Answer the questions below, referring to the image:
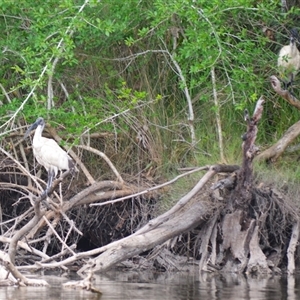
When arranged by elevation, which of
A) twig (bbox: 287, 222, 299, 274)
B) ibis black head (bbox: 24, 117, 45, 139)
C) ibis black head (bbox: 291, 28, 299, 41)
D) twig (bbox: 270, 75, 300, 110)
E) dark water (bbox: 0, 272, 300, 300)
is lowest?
dark water (bbox: 0, 272, 300, 300)

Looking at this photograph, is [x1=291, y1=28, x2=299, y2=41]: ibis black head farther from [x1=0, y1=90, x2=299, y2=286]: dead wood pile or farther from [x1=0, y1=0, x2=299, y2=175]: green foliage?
[x1=0, y1=90, x2=299, y2=286]: dead wood pile

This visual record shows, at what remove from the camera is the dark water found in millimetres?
8641

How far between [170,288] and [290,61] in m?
3.59

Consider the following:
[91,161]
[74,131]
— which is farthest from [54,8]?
[91,161]

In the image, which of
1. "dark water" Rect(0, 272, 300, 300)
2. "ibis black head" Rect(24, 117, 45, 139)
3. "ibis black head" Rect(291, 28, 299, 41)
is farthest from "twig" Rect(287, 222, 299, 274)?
"ibis black head" Rect(24, 117, 45, 139)

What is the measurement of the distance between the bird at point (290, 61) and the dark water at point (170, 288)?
8.18 ft

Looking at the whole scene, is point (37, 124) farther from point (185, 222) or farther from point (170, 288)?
point (170, 288)

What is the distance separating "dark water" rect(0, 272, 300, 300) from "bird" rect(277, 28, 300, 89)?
2.49 meters

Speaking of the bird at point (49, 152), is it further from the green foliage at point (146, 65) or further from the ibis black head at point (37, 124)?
the green foliage at point (146, 65)

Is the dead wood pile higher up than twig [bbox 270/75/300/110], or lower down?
lower down

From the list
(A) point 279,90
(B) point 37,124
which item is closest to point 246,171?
(A) point 279,90

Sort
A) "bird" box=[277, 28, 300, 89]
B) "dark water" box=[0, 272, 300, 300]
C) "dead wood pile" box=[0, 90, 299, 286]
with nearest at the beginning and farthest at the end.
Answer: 1. "dark water" box=[0, 272, 300, 300]
2. "dead wood pile" box=[0, 90, 299, 286]
3. "bird" box=[277, 28, 300, 89]

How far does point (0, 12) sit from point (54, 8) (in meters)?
0.65

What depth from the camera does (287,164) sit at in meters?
11.8
